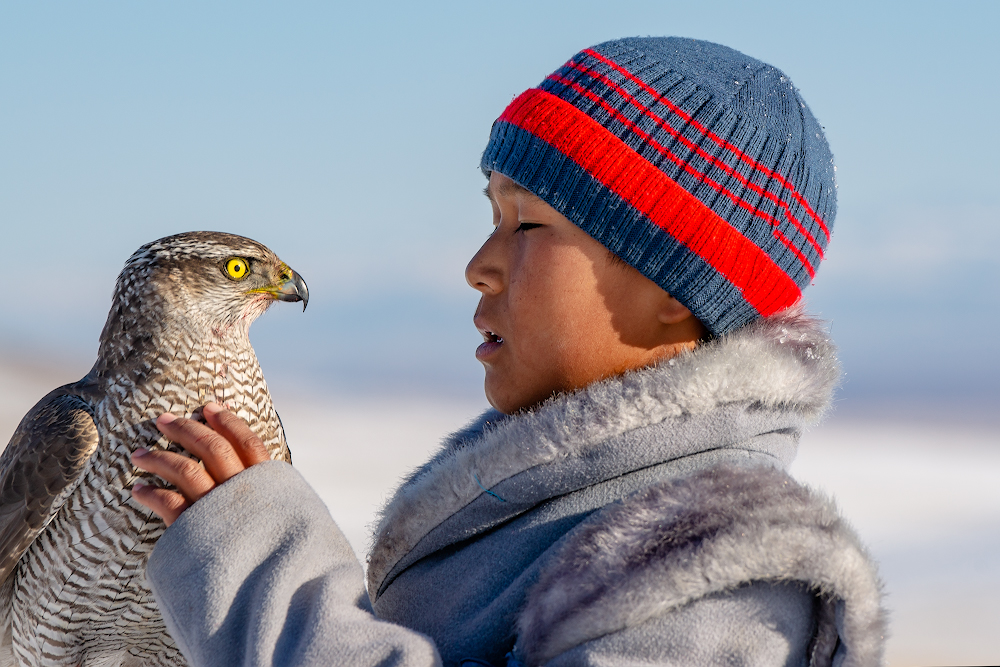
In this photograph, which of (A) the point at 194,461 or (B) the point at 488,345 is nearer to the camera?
(A) the point at 194,461

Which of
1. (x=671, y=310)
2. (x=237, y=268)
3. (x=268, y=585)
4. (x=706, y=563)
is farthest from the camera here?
(x=237, y=268)

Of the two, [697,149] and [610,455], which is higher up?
[697,149]

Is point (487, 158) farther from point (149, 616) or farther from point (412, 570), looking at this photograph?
point (149, 616)

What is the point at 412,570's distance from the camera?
176 cm

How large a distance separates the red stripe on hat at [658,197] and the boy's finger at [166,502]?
1042mm

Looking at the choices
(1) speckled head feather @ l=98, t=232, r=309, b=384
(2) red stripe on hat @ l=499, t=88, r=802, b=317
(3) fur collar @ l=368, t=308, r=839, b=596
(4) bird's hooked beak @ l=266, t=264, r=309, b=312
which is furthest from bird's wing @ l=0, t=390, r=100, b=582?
(2) red stripe on hat @ l=499, t=88, r=802, b=317

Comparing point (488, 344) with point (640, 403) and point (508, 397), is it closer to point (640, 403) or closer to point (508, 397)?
point (508, 397)

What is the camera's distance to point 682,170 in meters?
1.58

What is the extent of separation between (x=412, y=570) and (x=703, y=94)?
3.85ft

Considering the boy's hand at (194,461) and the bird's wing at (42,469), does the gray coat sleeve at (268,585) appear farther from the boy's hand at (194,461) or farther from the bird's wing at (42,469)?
the bird's wing at (42,469)

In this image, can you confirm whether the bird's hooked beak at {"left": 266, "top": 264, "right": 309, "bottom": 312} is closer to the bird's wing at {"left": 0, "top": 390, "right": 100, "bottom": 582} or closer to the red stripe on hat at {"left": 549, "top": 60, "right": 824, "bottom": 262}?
the bird's wing at {"left": 0, "top": 390, "right": 100, "bottom": 582}

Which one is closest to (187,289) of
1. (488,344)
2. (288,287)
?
(288,287)

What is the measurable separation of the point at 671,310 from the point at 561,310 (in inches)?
9.2

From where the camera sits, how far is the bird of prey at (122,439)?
6.34 feet
